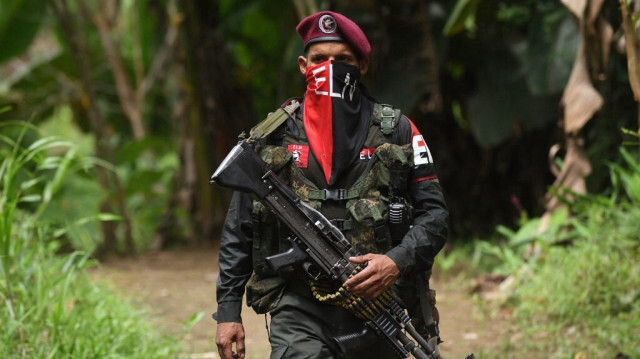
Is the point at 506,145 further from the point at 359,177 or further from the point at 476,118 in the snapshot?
the point at 359,177

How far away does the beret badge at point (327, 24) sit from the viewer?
2.74m

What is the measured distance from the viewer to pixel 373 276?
2.55 meters

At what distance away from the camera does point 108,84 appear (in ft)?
36.1

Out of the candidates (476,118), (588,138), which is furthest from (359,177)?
(476,118)

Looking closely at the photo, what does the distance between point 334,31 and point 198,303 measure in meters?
3.54

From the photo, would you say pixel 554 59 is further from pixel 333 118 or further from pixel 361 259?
pixel 361 259

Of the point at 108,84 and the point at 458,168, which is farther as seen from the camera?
the point at 108,84

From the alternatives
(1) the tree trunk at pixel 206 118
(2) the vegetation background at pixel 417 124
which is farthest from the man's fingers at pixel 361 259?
(1) the tree trunk at pixel 206 118

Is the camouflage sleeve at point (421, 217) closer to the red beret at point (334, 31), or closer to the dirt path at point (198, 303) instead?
the red beret at point (334, 31)

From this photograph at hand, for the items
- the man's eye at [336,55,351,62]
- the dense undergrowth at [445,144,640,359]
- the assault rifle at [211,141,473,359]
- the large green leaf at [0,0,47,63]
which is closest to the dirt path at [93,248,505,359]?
the dense undergrowth at [445,144,640,359]

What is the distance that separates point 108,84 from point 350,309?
29.3ft

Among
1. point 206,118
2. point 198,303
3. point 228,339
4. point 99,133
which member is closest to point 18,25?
point 99,133

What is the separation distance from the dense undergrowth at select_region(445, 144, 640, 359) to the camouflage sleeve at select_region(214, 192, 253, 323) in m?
2.06

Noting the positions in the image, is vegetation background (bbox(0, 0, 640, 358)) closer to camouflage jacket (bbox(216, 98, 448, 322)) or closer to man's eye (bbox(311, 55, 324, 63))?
camouflage jacket (bbox(216, 98, 448, 322))
